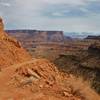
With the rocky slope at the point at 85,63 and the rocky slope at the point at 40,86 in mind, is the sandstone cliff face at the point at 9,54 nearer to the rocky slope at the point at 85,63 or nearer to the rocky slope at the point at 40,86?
the rocky slope at the point at 40,86

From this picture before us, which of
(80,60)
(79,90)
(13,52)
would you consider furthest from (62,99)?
(80,60)

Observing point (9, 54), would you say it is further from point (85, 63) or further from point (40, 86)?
point (85, 63)

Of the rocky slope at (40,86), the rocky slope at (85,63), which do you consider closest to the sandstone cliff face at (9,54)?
the rocky slope at (40,86)

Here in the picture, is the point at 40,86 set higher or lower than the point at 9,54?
lower

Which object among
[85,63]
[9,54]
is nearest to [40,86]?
[9,54]

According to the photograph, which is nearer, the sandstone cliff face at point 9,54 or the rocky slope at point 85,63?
the sandstone cliff face at point 9,54

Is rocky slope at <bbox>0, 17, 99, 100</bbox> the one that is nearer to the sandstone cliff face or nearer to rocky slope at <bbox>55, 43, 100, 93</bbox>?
the sandstone cliff face

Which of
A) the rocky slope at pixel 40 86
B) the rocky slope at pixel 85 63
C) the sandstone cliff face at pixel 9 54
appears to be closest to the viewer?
the rocky slope at pixel 40 86

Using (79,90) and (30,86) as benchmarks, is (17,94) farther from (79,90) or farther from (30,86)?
(79,90)

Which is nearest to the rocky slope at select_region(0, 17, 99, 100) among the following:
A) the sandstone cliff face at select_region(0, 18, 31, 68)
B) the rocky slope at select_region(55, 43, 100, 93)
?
the sandstone cliff face at select_region(0, 18, 31, 68)

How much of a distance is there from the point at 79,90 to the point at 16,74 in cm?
384

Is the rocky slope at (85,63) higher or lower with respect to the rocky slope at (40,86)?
lower

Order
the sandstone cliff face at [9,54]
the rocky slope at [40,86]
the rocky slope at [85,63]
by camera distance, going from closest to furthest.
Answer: the rocky slope at [40,86]
the sandstone cliff face at [9,54]
the rocky slope at [85,63]

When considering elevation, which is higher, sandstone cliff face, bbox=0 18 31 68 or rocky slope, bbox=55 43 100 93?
sandstone cliff face, bbox=0 18 31 68
